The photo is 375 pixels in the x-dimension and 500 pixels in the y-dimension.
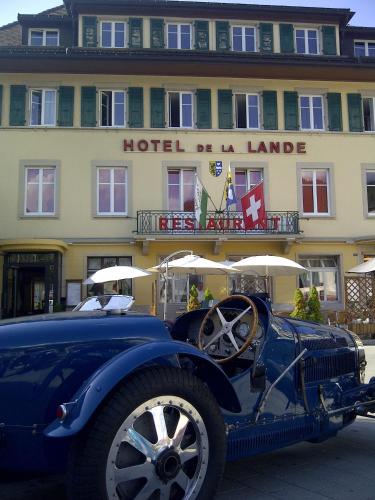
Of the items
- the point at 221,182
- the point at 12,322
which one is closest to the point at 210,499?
the point at 12,322

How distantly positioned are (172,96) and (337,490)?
19.4 meters

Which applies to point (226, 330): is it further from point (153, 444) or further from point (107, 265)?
point (107, 265)

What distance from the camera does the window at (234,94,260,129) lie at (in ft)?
70.7

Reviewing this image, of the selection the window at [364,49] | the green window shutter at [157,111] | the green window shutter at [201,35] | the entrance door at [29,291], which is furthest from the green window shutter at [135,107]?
the window at [364,49]

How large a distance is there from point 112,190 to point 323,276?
29.7 ft

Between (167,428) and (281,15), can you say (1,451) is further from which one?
(281,15)

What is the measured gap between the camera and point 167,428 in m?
3.03

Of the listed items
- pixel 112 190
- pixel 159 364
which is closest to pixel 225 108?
pixel 112 190

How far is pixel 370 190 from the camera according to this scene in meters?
21.9

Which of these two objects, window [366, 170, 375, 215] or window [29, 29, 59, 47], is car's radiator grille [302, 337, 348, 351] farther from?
window [29, 29, 59, 47]

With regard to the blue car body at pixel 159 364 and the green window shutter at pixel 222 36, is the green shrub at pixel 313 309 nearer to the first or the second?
the green window shutter at pixel 222 36

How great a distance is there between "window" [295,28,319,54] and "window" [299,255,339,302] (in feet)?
29.7

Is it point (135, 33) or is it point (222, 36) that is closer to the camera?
point (135, 33)

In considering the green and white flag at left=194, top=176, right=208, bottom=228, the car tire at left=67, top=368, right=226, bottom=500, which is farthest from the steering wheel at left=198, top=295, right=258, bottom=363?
the green and white flag at left=194, top=176, right=208, bottom=228
